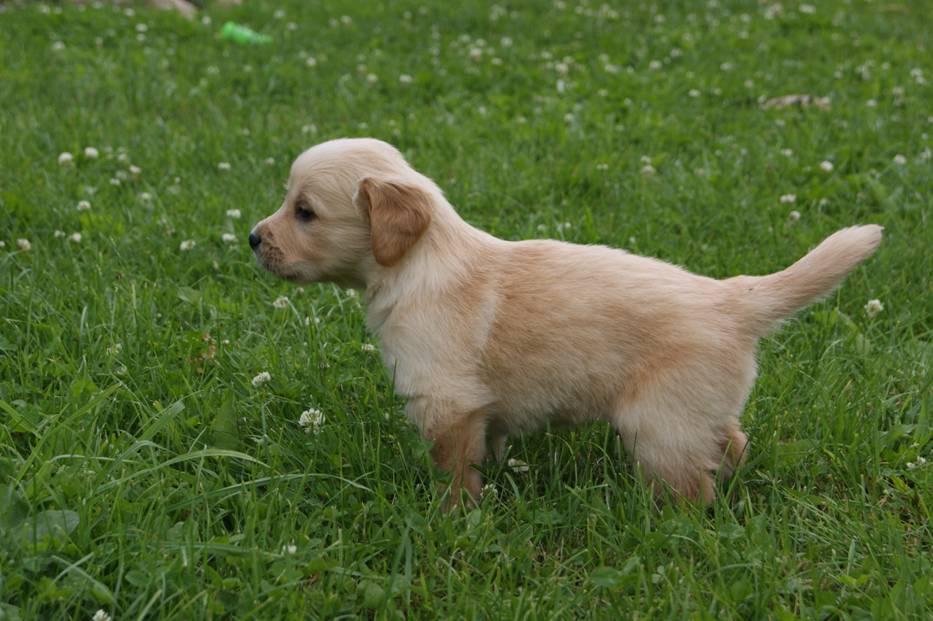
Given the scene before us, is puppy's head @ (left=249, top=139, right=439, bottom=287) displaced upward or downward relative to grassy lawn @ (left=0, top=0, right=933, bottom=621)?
upward

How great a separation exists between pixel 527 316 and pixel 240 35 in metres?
7.32

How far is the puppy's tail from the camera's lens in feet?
10.1

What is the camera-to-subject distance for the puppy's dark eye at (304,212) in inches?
135

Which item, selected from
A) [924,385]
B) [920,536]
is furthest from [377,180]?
[924,385]

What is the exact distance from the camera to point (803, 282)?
311cm

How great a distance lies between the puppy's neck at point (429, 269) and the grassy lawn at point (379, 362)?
435 mm

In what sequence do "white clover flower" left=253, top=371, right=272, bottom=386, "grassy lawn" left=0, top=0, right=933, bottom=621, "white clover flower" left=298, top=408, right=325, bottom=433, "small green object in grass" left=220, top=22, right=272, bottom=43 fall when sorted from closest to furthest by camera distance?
"grassy lawn" left=0, top=0, right=933, bottom=621 → "white clover flower" left=298, top=408, right=325, bottom=433 → "white clover flower" left=253, top=371, right=272, bottom=386 → "small green object in grass" left=220, top=22, right=272, bottom=43

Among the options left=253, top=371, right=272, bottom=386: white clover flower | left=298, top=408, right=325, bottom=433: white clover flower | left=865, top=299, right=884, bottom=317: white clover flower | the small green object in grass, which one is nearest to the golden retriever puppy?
left=298, top=408, right=325, bottom=433: white clover flower

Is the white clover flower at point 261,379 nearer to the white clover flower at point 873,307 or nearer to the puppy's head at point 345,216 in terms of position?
the puppy's head at point 345,216

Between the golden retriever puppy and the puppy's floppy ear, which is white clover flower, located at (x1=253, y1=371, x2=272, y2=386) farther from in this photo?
the puppy's floppy ear

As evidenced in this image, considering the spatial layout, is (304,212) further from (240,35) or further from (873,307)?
(240,35)

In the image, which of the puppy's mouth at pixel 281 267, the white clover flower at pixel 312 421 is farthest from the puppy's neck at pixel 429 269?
the white clover flower at pixel 312 421

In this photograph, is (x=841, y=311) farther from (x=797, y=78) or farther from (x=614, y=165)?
(x=797, y=78)

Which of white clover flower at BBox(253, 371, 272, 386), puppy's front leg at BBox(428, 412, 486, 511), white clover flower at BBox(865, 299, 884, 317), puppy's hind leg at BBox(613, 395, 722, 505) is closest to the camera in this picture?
puppy's hind leg at BBox(613, 395, 722, 505)
